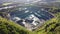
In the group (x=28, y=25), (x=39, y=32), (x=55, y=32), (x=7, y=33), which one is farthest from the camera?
(x=28, y=25)

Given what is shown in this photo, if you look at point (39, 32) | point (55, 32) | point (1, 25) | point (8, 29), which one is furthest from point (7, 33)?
point (55, 32)

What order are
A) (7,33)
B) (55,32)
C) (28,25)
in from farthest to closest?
(28,25) < (55,32) < (7,33)

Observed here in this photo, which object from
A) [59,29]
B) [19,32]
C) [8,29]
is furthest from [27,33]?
[59,29]

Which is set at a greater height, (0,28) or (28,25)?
(0,28)

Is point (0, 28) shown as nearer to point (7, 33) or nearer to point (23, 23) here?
point (7, 33)

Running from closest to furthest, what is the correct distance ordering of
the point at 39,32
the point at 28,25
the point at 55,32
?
1. the point at 55,32
2. the point at 39,32
3. the point at 28,25

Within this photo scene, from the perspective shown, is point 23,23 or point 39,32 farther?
point 23,23

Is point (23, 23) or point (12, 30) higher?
point (12, 30)

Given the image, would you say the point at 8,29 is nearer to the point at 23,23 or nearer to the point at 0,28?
the point at 0,28

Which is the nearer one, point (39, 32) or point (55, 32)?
point (55, 32)
